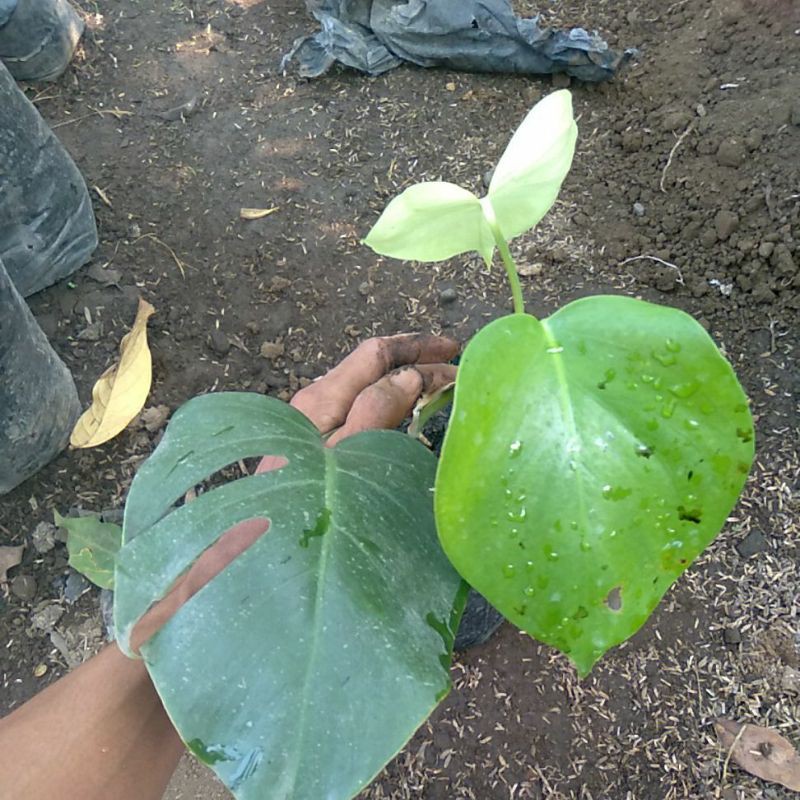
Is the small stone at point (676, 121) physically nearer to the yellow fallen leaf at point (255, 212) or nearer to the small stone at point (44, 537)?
the yellow fallen leaf at point (255, 212)

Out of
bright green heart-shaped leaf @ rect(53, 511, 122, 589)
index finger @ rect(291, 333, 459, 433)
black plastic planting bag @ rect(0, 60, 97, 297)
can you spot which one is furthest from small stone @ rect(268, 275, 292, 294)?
index finger @ rect(291, 333, 459, 433)

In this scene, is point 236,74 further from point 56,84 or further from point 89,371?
point 89,371

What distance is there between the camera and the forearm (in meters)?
0.71

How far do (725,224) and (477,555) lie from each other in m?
1.26

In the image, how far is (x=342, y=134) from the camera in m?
1.95

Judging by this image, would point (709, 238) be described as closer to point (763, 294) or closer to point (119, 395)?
point (763, 294)

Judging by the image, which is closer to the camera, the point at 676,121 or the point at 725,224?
the point at 725,224

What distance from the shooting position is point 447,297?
165cm

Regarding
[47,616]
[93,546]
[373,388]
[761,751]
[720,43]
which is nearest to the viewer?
[373,388]

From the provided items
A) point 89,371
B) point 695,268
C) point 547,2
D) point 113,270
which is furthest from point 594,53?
point 89,371

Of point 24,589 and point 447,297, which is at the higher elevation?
point 447,297

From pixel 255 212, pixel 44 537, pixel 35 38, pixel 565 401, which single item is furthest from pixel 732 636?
pixel 35 38

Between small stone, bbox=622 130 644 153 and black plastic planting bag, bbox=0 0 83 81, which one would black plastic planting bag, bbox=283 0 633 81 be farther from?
black plastic planting bag, bbox=0 0 83 81

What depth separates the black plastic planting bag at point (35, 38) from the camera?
195 centimetres
